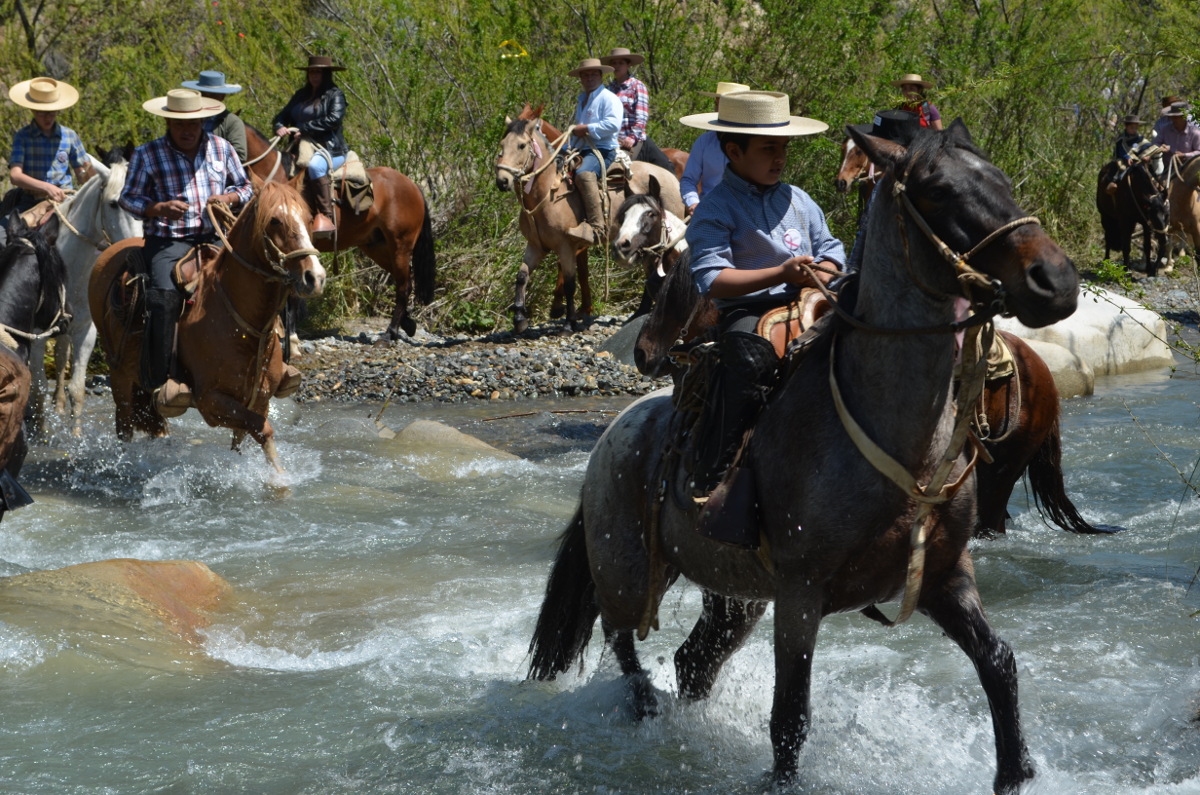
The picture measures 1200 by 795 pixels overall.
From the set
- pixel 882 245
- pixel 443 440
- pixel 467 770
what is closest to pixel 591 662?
pixel 467 770

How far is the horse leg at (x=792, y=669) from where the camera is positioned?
374cm

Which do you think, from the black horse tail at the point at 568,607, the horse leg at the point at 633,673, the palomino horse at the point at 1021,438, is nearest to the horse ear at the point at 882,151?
the black horse tail at the point at 568,607

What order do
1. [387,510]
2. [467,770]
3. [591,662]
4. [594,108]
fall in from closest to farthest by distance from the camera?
[467,770]
[591,662]
[387,510]
[594,108]

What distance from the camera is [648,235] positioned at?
10000 millimetres

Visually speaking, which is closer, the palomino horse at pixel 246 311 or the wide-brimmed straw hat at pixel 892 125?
the wide-brimmed straw hat at pixel 892 125

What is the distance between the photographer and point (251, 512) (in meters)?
8.37

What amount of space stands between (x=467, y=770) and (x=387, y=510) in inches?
160

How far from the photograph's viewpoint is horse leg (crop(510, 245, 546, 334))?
1432 centimetres

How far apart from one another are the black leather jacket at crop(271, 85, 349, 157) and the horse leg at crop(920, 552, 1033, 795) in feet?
34.9

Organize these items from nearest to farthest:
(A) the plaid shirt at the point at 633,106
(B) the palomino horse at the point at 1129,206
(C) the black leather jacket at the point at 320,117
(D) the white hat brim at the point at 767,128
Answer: (D) the white hat brim at the point at 767,128
(C) the black leather jacket at the point at 320,117
(A) the plaid shirt at the point at 633,106
(B) the palomino horse at the point at 1129,206

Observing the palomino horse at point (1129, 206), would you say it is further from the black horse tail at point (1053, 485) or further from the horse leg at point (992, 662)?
the horse leg at point (992, 662)

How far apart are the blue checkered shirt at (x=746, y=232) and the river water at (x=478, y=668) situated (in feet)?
5.45

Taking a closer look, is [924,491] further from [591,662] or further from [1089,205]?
[1089,205]

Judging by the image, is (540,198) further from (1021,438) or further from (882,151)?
(882,151)
